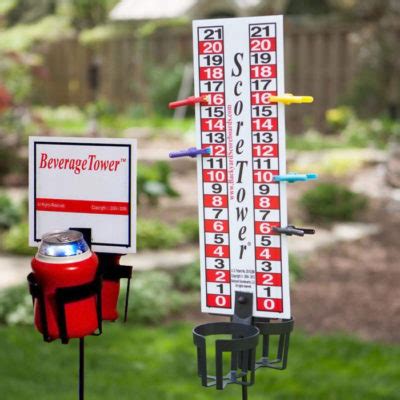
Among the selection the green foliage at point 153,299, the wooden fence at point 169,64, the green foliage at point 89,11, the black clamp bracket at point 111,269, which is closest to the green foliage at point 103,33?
the wooden fence at point 169,64

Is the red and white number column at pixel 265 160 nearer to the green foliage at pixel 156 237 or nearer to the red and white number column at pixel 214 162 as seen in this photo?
the red and white number column at pixel 214 162

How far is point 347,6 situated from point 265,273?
15482mm

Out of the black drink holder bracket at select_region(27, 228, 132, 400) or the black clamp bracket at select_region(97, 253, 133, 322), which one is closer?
the black drink holder bracket at select_region(27, 228, 132, 400)

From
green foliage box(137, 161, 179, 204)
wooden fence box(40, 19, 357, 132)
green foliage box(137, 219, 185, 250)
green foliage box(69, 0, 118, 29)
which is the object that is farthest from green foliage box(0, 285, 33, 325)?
green foliage box(69, 0, 118, 29)

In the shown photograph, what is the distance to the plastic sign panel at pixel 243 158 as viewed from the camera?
1.49 meters

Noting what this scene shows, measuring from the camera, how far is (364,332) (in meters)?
5.58

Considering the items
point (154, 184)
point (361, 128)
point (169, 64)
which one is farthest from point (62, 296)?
point (169, 64)

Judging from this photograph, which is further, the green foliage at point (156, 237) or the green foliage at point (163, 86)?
the green foliage at point (163, 86)

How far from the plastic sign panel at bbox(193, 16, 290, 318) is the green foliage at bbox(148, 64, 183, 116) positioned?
51.1 feet

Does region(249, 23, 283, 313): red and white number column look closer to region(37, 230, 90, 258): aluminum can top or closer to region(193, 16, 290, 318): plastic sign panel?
region(193, 16, 290, 318): plastic sign panel

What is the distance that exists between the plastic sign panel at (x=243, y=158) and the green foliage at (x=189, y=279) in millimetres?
4862

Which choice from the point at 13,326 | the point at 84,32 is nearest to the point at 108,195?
the point at 13,326

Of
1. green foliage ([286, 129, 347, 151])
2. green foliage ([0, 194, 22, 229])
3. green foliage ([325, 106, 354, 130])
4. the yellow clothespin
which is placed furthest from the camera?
green foliage ([325, 106, 354, 130])

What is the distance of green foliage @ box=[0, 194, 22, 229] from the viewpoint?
8295 millimetres
